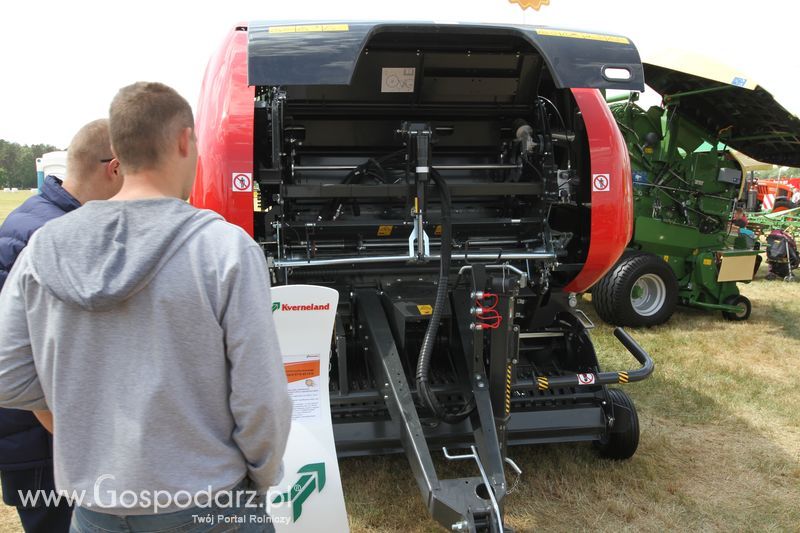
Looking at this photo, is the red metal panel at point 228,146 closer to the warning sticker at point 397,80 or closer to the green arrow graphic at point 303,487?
the warning sticker at point 397,80

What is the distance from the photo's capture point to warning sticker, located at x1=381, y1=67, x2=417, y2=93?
3551 mm

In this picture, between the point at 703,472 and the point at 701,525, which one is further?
the point at 703,472

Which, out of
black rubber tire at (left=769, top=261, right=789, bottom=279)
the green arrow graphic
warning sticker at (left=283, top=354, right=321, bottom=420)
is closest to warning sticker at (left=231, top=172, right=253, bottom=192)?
warning sticker at (left=283, top=354, right=321, bottom=420)

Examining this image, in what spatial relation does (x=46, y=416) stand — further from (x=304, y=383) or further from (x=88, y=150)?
(x=304, y=383)

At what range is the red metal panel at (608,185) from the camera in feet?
11.6

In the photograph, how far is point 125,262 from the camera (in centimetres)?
125

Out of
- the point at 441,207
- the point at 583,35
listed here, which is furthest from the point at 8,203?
the point at 583,35

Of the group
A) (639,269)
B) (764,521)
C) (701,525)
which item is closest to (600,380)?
(701,525)

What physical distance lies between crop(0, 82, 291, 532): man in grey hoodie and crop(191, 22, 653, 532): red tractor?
151cm

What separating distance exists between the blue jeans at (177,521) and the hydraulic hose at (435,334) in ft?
5.23

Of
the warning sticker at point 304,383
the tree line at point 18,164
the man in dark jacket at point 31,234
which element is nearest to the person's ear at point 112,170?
the man in dark jacket at point 31,234

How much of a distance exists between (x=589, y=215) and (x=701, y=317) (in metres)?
4.78

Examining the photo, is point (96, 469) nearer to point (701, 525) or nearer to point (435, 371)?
point (435, 371)

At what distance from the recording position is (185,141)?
Result: 1.39 meters
